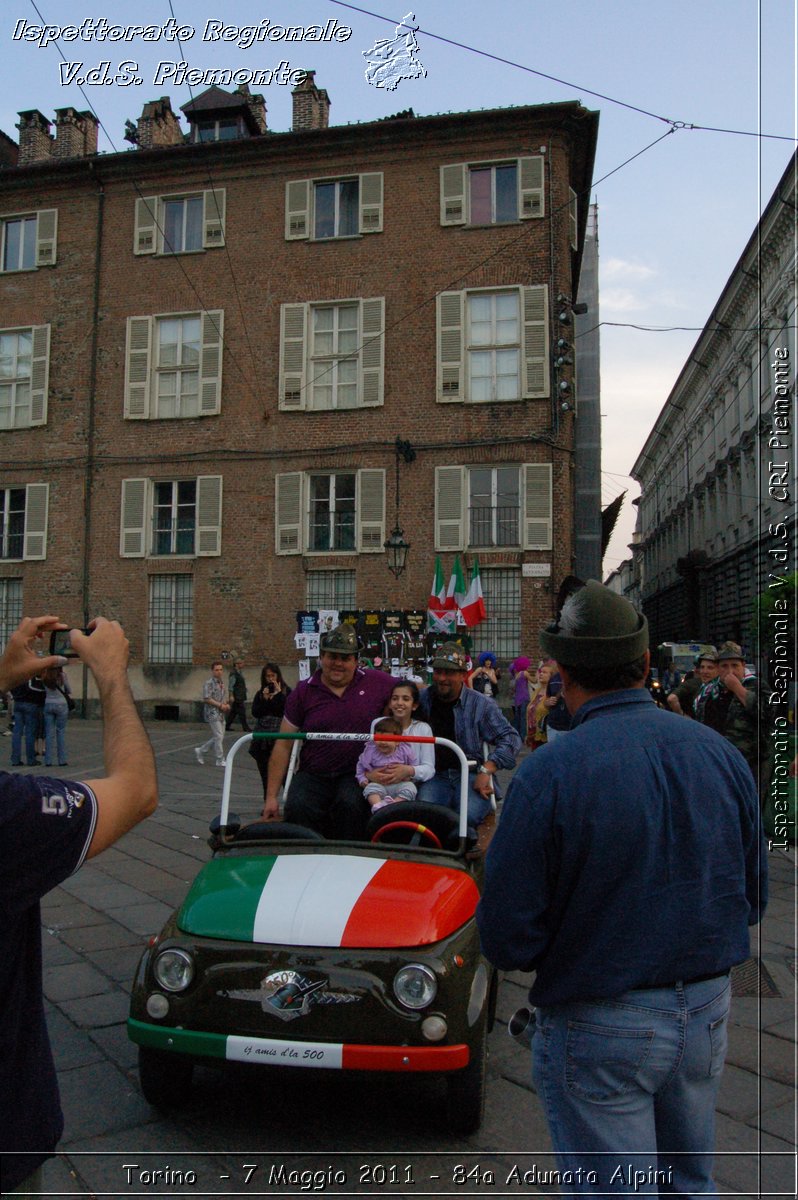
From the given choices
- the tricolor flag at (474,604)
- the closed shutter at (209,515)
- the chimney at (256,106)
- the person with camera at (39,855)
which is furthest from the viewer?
the chimney at (256,106)

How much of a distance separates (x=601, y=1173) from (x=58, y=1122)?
1.09 meters

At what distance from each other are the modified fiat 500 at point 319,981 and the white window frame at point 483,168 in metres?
21.7

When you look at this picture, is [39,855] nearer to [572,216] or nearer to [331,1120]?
[331,1120]

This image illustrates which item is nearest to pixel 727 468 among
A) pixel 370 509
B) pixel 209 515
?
pixel 370 509

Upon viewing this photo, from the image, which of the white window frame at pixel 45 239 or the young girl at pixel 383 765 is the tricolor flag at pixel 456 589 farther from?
the young girl at pixel 383 765

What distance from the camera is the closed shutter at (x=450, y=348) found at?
2280cm

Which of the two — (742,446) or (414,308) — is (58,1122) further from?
(742,446)

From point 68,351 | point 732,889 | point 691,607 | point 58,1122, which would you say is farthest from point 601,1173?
point 691,607

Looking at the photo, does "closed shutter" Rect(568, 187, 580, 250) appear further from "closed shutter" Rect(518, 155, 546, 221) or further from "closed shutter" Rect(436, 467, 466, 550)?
"closed shutter" Rect(436, 467, 466, 550)

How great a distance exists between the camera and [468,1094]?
347cm

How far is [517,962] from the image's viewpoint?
1.99 metres

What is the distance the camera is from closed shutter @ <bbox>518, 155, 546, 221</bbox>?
22.6 metres

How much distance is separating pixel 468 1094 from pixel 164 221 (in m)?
25.6

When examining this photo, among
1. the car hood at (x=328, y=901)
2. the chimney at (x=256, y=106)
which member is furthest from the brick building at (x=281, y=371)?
the car hood at (x=328, y=901)
